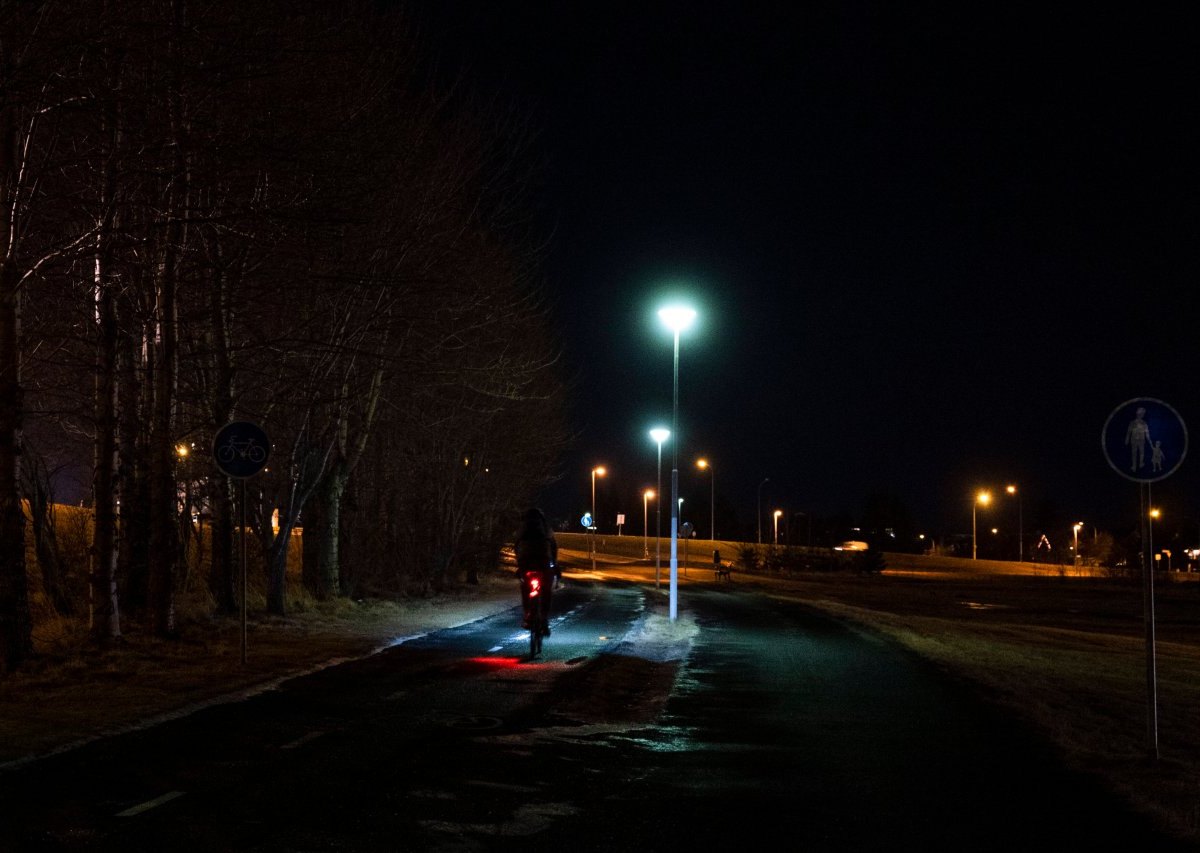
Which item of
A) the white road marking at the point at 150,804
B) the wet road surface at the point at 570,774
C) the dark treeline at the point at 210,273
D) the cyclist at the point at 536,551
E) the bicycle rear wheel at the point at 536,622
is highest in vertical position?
the dark treeline at the point at 210,273

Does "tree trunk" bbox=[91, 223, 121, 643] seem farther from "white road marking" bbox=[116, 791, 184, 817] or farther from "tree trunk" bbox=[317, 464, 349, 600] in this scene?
"tree trunk" bbox=[317, 464, 349, 600]

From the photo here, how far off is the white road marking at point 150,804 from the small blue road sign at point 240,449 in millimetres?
8139

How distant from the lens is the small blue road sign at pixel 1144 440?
9602 mm

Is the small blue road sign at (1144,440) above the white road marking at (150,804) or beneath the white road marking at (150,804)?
above

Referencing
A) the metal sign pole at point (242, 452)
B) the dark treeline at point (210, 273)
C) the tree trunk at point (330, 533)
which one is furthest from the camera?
the tree trunk at point (330, 533)

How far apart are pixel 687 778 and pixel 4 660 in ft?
29.6

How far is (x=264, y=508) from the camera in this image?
26859 mm

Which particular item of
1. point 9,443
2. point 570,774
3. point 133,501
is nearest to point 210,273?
point 133,501

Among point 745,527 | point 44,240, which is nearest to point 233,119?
point 44,240

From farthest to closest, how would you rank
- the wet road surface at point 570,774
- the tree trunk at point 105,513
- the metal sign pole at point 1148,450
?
the tree trunk at point 105,513 → the metal sign pole at point 1148,450 → the wet road surface at point 570,774

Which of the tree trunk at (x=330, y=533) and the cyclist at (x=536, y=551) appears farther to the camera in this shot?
the tree trunk at (x=330, y=533)

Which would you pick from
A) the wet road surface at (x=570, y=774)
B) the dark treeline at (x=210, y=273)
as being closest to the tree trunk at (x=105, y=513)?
the dark treeline at (x=210, y=273)

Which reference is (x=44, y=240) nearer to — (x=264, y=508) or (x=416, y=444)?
(x=264, y=508)

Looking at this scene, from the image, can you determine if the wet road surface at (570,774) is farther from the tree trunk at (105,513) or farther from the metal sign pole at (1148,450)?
the tree trunk at (105,513)
